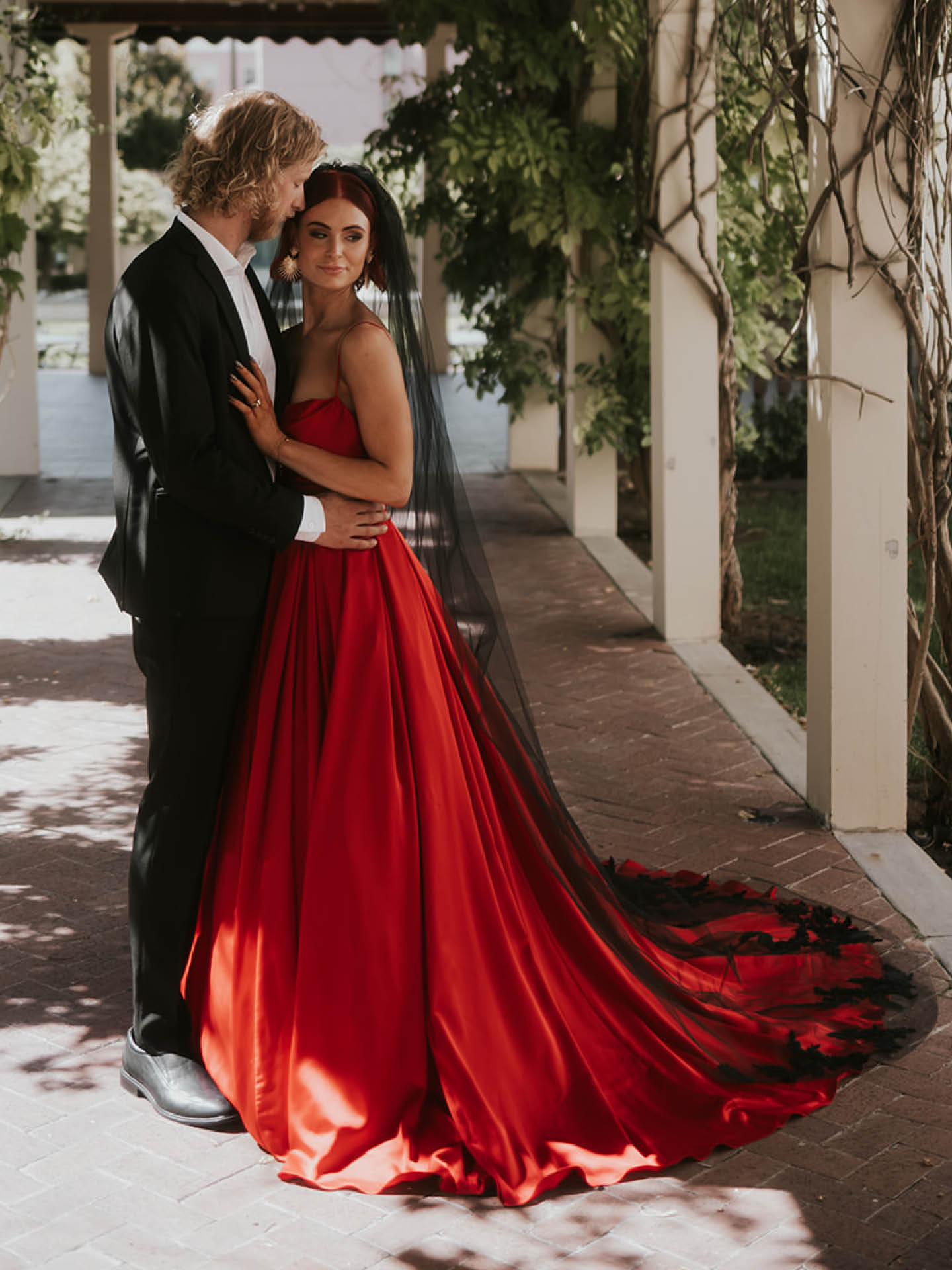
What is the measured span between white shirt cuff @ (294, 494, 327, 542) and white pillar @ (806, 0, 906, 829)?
2057mm

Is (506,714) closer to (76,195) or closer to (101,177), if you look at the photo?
(101,177)

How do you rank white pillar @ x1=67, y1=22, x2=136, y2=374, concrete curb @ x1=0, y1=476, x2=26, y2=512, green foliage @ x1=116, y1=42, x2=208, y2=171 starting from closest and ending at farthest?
concrete curb @ x1=0, y1=476, x2=26, y2=512 < white pillar @ x1=67, y1=22, x2=136, y2=374 < green foliage @ x1=116, y1=42, x2=208, y2=171

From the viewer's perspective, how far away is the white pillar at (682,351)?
23.5ft

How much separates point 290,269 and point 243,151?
0.39 m

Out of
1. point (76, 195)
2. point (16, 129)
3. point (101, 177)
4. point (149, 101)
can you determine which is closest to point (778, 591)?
point (16, 129)

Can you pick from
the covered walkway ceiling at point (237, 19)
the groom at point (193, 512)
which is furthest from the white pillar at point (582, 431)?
the covered walkway ceiling at point (237, 19)

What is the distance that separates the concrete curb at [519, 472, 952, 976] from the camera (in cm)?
433

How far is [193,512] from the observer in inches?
124

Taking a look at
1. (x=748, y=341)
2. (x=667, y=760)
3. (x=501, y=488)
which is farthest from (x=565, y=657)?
(x=501, y=488)

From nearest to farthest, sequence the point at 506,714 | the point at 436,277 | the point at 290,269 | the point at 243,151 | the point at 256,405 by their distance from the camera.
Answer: the point at 243,151, the point at 256,405, the point at 290,269, the point at 506,714, the point at 436,277

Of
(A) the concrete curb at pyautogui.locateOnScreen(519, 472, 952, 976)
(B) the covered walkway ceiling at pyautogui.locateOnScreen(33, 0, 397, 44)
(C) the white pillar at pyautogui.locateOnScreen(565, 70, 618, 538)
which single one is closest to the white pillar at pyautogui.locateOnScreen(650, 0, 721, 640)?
(A) the concrete curb at pyautogui.locateOnScreen(519, 472, 952, 976)

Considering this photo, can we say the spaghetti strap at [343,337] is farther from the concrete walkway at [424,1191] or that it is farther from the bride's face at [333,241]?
the concrete walkway at [424,1191]

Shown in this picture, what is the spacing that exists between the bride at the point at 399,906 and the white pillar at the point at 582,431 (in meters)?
6.06

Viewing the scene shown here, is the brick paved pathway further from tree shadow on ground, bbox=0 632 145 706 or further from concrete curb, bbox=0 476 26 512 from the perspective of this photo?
concrete curb, bbox=0 476 26 512
